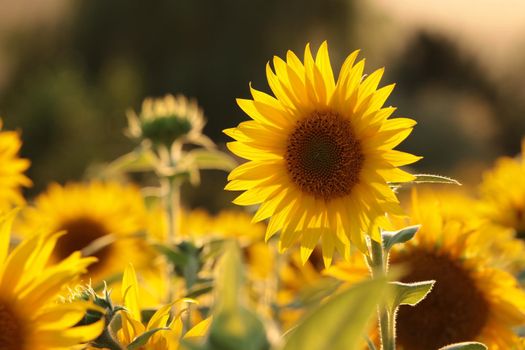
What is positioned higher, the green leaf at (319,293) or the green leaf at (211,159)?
the green leaf at (211,159)

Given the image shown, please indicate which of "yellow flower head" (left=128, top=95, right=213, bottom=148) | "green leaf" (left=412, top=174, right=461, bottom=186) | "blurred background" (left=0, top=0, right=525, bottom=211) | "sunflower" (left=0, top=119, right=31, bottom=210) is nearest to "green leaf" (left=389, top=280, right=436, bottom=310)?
"green leaf" (left=412, top=174, right=461, bottom=186)

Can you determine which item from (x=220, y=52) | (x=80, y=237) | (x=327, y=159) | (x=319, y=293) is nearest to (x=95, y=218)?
(x=80, y=237)

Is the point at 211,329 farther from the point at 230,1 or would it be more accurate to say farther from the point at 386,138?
the point at 230,1

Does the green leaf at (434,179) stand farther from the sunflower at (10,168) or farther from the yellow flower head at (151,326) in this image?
the sunflower at (10,168)

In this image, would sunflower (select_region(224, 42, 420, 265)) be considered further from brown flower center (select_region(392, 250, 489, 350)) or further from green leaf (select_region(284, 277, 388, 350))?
green leaf (select_region(284, 277, 388, 350))

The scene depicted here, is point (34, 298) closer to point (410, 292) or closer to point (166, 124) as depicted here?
point (410, 292)

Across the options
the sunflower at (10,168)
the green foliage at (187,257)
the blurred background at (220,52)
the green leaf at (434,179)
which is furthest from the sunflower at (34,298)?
the blurred background at (220,52)
